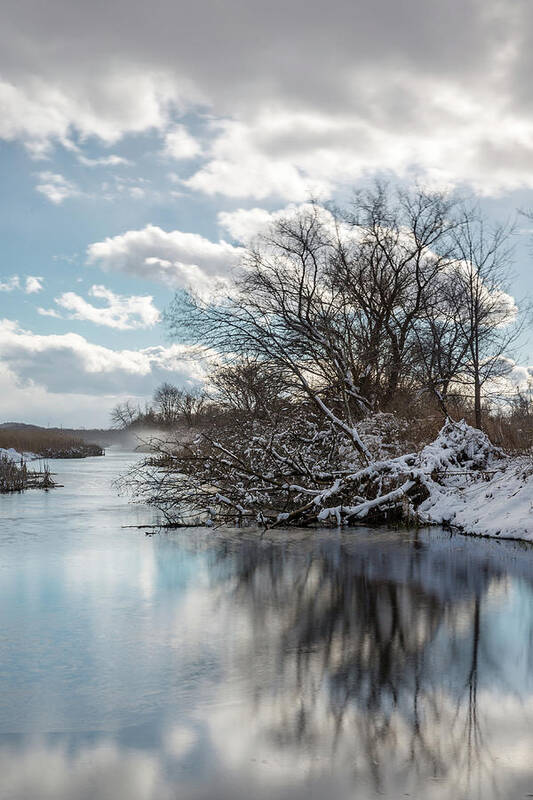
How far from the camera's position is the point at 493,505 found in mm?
14477

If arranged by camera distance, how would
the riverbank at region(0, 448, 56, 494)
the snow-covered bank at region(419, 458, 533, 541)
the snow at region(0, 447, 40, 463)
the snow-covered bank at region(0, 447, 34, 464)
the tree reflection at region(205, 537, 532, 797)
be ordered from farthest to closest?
the snow at region(0, 447, 40, 463) < the snow-covered bank at region(0, 447, 34, 464) < the riverbank at region(0, 448, 56, 494) < the snow-covered bank at region(419, 458, 533, 541) < the tree reflection at region(205, 537, 532, 797)

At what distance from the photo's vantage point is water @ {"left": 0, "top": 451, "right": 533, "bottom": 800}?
13.3 feet

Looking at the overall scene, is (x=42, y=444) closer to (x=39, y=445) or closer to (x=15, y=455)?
(x=39, y=445)

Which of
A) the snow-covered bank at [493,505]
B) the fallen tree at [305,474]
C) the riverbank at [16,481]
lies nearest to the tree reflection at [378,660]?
the snow-covered bank at [493,505]

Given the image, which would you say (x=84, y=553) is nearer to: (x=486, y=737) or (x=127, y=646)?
(x=127, y=646)

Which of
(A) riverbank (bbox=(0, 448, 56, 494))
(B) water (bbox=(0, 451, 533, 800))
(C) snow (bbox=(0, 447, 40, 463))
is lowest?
(B) water (bbox=(0, 451, 533, 800))

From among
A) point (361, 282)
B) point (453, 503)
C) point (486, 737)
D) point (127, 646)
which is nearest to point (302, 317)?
point (361, 282)

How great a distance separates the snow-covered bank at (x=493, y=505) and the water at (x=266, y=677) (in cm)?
164

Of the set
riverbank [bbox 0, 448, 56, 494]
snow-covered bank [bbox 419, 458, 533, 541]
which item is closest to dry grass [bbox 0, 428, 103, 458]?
riverbank [bbox 0, 448, 56, 494]

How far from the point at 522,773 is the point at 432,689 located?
149 centimetres

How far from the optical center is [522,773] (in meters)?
4.07

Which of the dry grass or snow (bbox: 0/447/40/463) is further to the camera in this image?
the dry grass

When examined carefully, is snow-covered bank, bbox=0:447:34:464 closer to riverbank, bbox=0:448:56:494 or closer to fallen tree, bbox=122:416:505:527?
riverbank, bbox=0:448:56:494

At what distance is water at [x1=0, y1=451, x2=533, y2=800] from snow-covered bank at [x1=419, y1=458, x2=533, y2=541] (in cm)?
164
